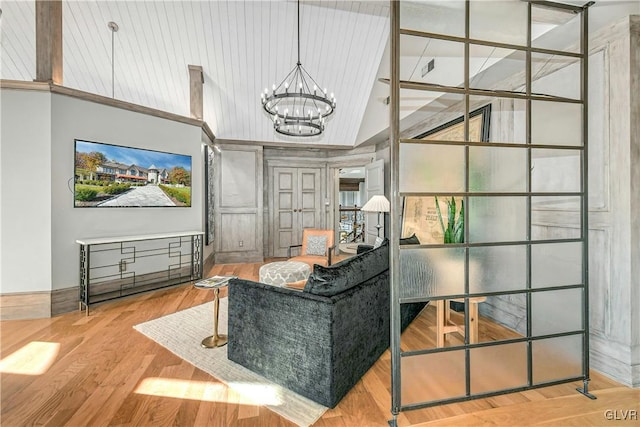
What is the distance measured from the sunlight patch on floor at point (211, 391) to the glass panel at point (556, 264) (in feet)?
6.29

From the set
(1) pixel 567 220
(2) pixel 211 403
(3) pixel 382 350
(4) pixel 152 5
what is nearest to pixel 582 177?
(1) pixel 567 220

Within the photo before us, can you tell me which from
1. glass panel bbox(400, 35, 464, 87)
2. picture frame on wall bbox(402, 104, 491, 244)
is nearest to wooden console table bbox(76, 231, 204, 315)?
picture frame on wall bbox(402, 104, 491, 244)

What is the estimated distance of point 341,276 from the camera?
6.18 ft

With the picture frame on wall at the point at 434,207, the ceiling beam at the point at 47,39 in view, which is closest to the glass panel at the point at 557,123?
the picture frame on wall at the point at 434,207

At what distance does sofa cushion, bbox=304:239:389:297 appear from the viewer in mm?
1835

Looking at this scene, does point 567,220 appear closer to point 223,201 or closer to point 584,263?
point 584,263

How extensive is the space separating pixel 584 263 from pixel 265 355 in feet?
7.56

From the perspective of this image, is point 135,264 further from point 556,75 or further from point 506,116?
point 556,75

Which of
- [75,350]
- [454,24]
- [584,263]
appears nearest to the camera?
[454,24]

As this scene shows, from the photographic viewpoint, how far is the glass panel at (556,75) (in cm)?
199

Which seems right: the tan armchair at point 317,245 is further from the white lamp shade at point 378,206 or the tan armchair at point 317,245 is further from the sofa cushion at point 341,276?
the sofa cushion at point 341,276

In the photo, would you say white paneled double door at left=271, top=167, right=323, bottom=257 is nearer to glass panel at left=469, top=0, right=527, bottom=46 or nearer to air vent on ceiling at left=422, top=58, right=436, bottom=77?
air vent on ceiling at left=422, top=58, right=436, bottom=77

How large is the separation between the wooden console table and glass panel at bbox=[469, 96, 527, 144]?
3951 mm

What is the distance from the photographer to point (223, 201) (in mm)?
5980
